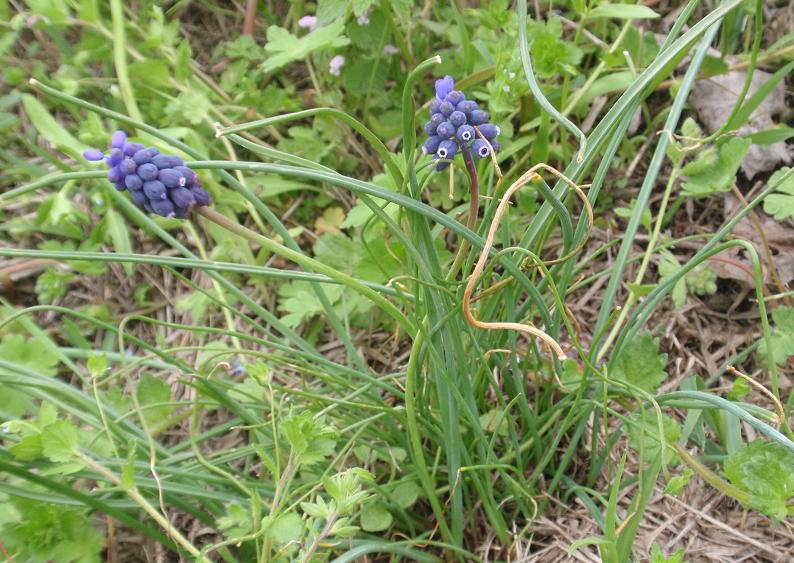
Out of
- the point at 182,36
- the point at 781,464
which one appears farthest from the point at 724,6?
the point at 182,36

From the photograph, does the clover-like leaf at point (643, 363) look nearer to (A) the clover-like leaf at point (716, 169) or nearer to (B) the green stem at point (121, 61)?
(A) the clover-like leaf at point (716, 169)

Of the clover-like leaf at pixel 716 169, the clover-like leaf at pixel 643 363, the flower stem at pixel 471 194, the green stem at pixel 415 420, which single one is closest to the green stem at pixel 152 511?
the green stem at pixel 415 420

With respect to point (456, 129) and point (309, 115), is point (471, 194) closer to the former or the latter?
point (456, 129)

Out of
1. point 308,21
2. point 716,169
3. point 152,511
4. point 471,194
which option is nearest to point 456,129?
point 471,194

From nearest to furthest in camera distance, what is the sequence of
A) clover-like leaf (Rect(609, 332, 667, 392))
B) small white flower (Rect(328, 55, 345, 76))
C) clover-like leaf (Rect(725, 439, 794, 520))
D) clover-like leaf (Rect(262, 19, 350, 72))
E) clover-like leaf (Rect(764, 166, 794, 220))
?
clover-like leaf (Rect(725, 439, 794, 520)) < clover-like leaf (Rect(609, 332, 667, 392)) < clover-like leaf (Rect(764, 166, 794, 220)) < clover-like leaf (Rect(262, 19, 350, 72)) < small white flower (Rect(328, 55, 345, 76))

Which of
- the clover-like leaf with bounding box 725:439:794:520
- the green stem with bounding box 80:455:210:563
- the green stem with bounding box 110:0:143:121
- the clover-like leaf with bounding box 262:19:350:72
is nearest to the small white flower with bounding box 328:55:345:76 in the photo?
→ the clover-like leaf with bounding box 262:19:350:72

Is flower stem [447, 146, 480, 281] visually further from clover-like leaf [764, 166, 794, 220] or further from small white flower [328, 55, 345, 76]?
small white flower [328, 55, 345, 76]
